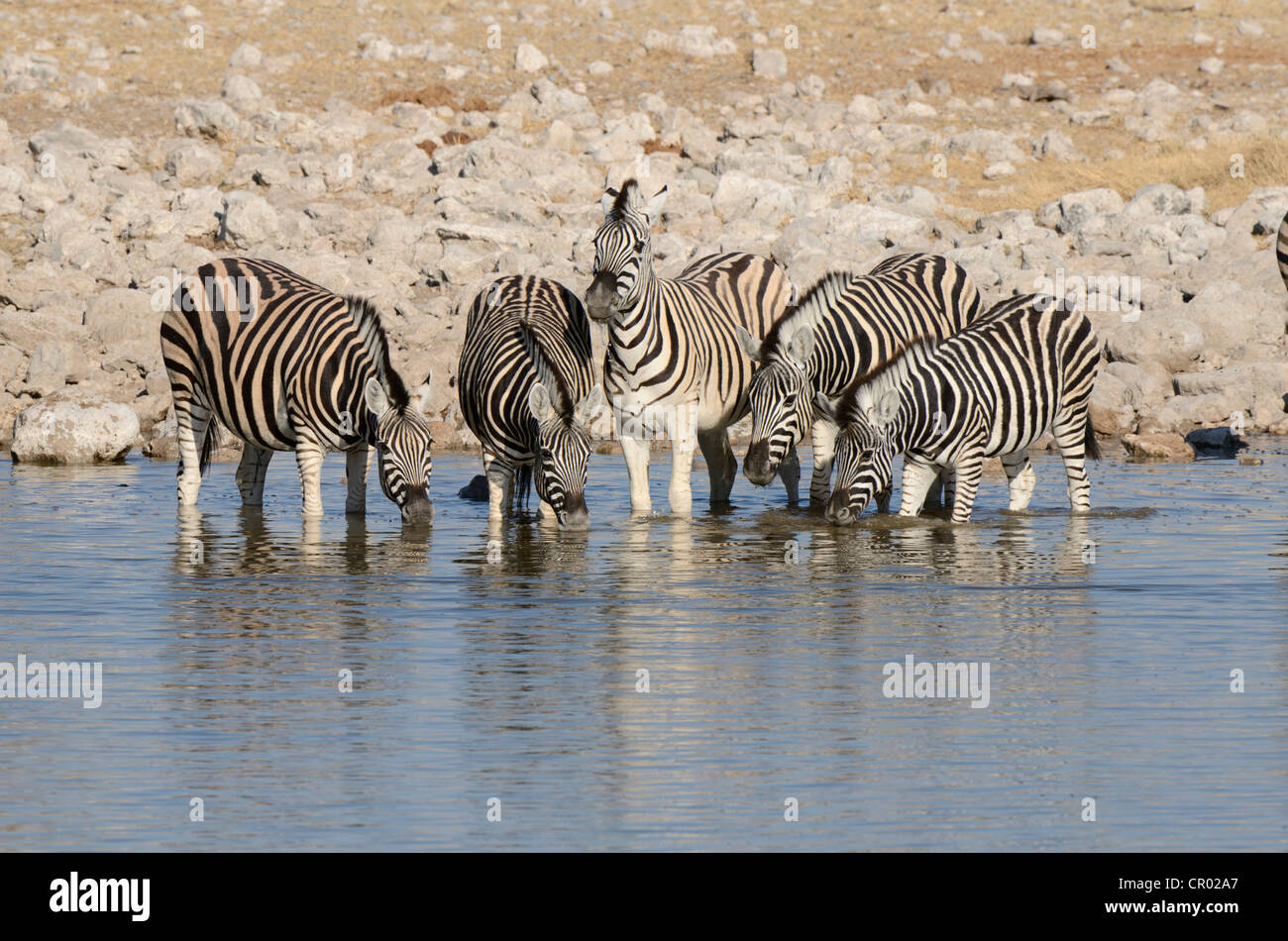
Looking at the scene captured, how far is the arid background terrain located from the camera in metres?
23.4

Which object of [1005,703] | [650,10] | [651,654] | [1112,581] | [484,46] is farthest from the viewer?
[650,10]

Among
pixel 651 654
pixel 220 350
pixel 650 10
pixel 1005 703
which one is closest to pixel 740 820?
pixel 1005 703

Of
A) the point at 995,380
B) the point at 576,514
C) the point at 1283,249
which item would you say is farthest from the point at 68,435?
the point at 1283,249

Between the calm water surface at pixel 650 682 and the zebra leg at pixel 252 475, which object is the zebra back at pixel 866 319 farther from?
the zebra leg at pixel 252 475

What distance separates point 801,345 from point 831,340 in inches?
23.3

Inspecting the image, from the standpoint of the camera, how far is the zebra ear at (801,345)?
49.8 ft

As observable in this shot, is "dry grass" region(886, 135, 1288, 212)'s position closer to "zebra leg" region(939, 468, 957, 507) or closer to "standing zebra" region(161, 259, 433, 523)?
"zebra leg" region(939, 468, 957, 507)

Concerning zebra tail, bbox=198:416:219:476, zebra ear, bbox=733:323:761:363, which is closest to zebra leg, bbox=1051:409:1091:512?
zebra ear, bbox=733:323:761:363

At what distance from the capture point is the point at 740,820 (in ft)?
22.4

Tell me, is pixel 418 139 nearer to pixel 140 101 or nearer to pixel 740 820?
pixel 140 101

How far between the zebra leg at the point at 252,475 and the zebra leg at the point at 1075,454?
6363 mm

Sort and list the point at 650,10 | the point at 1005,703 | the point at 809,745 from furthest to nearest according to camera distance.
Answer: the point at 650,10
the point at 1005,703
the point at 809,745

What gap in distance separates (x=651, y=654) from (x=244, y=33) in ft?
114

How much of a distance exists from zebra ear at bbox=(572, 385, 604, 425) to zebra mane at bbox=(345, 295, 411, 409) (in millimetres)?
1248
